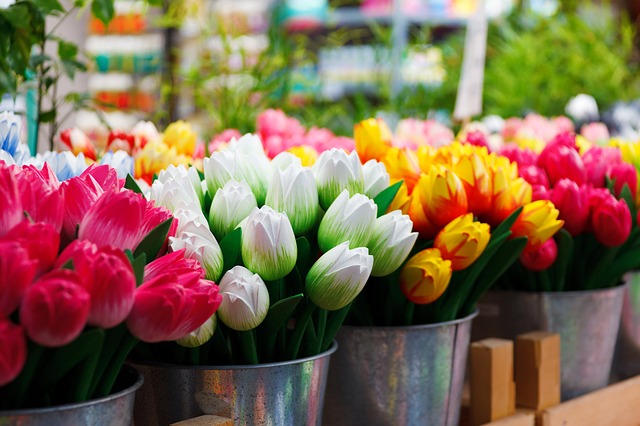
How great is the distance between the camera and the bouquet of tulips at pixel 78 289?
49 cm

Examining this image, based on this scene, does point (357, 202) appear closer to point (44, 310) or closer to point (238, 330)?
point (238, 330)

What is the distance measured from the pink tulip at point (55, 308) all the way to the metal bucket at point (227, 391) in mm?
195

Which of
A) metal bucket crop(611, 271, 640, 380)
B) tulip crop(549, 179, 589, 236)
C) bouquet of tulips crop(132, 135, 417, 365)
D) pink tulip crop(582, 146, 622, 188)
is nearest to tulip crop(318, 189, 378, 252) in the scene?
bouquet of tulips crop(132, 135, 417, 365)

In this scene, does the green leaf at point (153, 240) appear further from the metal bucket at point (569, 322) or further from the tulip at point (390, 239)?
the metal bucket at point (569, 322)

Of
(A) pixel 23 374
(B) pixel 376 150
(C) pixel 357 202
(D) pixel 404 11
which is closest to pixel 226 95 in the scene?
(B) pixel 376 150

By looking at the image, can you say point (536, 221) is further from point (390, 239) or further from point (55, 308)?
point (55, 308)

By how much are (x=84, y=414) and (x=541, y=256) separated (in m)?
0.62

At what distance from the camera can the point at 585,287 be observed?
1103mm

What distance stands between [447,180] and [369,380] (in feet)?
0.68

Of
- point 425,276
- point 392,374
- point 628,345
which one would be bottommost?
point 628,345

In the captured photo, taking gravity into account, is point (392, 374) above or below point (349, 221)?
below

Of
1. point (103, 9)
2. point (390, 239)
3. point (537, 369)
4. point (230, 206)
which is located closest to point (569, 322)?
point (537, 369)

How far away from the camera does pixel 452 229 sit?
821mm

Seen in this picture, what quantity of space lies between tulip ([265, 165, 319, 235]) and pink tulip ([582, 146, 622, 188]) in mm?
510
